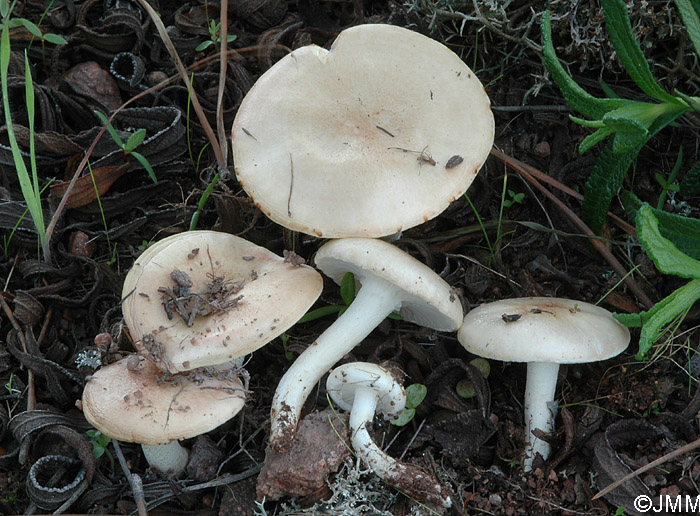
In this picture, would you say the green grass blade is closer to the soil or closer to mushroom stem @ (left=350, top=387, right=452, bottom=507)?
the soil

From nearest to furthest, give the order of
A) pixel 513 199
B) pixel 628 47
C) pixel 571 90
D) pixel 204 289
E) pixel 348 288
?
1. pixel 628 47
2. pixel 571 90
3. pixel 204 289
4. pixel 348 288
5. pixel 513 199

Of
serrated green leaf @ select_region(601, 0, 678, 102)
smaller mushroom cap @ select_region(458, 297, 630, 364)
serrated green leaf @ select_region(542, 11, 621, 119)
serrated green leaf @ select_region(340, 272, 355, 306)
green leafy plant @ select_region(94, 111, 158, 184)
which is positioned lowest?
serrated green leaf @ select_region(340, 272, 355, 306)

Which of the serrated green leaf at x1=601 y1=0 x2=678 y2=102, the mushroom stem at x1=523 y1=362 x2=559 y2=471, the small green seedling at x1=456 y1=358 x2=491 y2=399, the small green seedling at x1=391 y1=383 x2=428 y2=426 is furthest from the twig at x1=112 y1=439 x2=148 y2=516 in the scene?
the serrated green leaf at x1=601 y1=0 x2=678 y2=102

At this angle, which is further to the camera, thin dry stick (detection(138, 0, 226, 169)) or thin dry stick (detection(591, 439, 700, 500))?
thin dry stick (detection(138, 0, 226, 169))

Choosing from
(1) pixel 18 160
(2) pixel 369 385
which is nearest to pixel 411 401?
(2) pixel 369 385

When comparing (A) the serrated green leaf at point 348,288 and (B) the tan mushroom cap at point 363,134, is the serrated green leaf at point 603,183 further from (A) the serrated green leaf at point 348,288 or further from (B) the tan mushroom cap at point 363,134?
(A) the serrated green leaf at point 348,288

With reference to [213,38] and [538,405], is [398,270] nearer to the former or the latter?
[538,405]

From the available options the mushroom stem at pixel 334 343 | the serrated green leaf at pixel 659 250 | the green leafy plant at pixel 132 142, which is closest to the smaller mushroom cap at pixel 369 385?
the mushroom stem at pixel 334 343

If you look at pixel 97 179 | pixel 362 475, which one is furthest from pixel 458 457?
pixel 97 179
